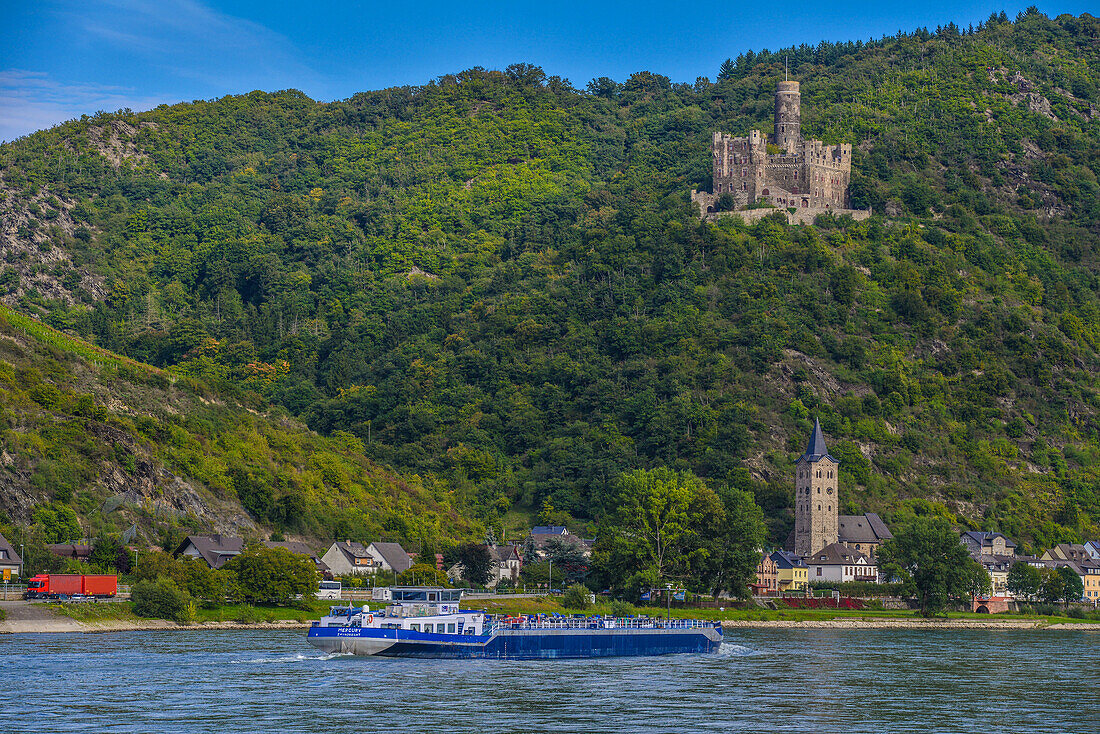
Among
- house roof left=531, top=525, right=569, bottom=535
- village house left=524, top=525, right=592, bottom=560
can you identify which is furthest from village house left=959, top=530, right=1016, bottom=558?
house roof left=531, top=525, right=569, bottom=535

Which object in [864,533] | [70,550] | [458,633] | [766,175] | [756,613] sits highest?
[766,175]

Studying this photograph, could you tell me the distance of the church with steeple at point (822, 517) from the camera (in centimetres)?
14962

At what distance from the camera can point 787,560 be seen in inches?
5704

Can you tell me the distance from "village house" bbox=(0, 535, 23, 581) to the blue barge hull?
28.5m

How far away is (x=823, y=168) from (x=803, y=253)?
64.7 ft

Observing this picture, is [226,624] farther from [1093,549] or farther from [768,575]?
[1093,549]

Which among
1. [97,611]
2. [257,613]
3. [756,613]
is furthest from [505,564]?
[97,611]

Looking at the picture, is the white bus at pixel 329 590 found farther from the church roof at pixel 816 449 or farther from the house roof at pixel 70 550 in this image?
the church roof at pixel 816 449

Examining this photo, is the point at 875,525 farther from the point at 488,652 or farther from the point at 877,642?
the point at 488,652

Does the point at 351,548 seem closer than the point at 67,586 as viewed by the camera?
No

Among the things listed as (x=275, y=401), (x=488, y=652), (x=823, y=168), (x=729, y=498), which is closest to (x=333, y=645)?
(x=488, y=652)

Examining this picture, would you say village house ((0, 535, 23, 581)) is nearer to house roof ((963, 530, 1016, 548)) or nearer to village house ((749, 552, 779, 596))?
village house ((749, 552, 779, 596))

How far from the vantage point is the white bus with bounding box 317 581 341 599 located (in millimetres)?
110938

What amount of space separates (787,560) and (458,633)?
234 feet
